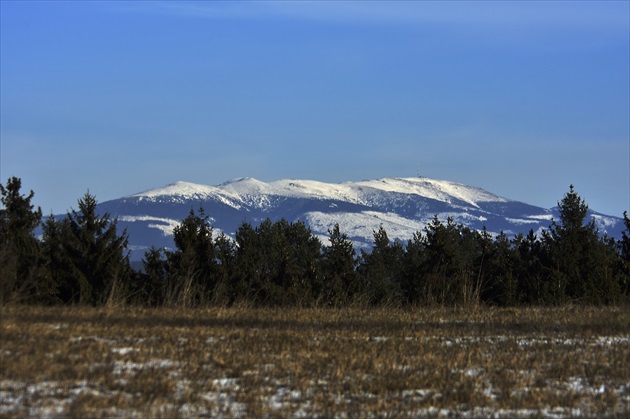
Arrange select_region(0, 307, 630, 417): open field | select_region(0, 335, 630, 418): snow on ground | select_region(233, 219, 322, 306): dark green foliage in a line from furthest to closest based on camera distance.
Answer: select_region(233, 219, 322, 306): dark green foliage, select_region(0, 307, 630, 417): open field, select_region(0, 335, 630, 418): snow on ground

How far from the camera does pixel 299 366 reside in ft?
32.4

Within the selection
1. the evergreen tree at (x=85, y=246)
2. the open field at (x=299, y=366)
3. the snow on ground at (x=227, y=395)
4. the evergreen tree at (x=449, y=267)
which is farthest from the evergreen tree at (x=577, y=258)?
the snow on ground at (x=227, y=395)

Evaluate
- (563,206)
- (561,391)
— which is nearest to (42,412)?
(561,391)

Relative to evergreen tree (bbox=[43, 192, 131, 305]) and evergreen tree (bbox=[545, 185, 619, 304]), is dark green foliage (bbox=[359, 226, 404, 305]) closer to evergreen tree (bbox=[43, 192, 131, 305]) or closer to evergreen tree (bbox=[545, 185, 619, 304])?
evergreen tree (bbox=[545, 185, 619, 304])

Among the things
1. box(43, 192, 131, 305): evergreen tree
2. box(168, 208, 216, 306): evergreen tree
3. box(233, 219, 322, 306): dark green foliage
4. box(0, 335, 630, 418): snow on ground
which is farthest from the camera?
box(233, 219, 322, 306): dark green foliage

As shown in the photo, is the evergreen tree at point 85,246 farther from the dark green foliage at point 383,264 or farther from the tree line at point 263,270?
the dark green foliage at point 383,264

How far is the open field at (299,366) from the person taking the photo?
321 inches

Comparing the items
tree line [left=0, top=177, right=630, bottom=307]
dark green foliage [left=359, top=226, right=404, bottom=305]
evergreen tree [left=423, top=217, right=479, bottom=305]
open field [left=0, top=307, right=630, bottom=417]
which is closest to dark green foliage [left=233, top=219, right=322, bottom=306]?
tree line [left=0, top=177, right=630, bottom=307]

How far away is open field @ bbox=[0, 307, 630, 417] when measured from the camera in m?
8.16

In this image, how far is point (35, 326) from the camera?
447 inches

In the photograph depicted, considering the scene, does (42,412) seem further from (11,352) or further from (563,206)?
(563,206)

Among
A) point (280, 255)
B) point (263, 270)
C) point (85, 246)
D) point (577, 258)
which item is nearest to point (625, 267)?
point (577, 258)

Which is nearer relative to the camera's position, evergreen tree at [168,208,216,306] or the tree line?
the tree line

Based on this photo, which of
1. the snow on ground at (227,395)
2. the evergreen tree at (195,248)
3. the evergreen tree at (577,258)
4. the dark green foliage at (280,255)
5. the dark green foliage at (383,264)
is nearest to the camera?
the snow on ground at (227,395)
